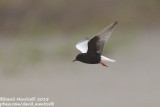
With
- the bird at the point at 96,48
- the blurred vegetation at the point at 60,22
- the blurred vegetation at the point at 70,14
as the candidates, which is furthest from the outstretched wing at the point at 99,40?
the blurred vegetation at the point at 70,14

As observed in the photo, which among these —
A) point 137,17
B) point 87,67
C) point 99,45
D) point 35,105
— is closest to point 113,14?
point 137,17

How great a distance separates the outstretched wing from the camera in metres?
2.62

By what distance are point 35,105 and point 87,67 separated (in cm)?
71

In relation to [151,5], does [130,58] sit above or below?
below

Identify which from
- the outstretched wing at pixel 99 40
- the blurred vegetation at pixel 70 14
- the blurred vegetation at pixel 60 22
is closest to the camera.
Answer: the outstretched wing at pixel 99 40

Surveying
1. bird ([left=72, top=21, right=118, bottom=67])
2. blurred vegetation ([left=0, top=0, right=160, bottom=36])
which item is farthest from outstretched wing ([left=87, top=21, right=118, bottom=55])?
blurred vegetation ([left=0, top=0, right=160, bottom=36])

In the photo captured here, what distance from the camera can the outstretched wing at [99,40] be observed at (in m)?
2.62

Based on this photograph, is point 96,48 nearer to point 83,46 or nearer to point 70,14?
point 83,46

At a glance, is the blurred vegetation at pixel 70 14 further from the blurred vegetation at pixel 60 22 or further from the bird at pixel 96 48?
the bird at pixel 96 48

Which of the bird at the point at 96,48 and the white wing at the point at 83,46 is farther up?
the white wing at the point at 83,46

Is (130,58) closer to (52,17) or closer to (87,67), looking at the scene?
(87,67)

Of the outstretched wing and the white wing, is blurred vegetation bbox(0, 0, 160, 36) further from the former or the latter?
the outstretched wing

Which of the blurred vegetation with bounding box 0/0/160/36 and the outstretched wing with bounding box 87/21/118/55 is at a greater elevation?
the blurred vegetation with bounding box 0/0/160/36

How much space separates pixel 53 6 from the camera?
15.0ft
